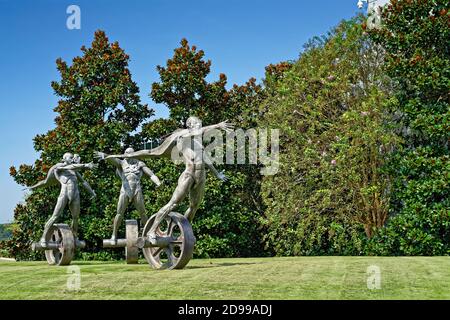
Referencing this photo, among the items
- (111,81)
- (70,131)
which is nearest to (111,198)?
(70,131)

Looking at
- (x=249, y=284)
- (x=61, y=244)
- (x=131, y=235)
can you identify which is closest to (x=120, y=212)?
(x=61, y=244)

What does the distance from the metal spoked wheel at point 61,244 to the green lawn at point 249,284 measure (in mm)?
3087

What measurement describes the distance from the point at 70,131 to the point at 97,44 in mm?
3297

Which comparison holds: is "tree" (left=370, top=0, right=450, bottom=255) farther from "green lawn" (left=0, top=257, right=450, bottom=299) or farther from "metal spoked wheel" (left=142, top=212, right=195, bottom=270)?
"metal spoked wheel" (left=142, top=212, right=195, bottom=270)

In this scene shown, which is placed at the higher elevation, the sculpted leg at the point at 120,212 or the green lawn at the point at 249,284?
the sculpted leg at the point at 120,212

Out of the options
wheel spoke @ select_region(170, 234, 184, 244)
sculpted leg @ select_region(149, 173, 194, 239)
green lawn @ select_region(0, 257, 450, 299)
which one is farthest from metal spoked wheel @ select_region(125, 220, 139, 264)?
green lawn @ select_region(0, 257, 450, 299)

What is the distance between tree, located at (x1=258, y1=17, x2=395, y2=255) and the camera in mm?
18406

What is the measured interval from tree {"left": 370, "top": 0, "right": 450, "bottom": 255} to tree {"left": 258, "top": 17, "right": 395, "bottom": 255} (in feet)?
2.27

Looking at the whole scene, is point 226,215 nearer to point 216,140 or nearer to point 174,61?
point 216,140

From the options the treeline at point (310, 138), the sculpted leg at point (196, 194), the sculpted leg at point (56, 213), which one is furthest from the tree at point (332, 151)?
the sculpted leg at point (196, 194)

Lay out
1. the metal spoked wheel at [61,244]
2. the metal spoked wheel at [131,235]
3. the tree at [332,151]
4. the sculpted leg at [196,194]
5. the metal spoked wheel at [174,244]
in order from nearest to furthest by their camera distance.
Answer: the metal spoked wheel at [174,244] → the sculpted leg at [196,194] → the metal spoked wheel at [131,235] → the metal spoked wheel at [61,244] → the tree at [332,151]

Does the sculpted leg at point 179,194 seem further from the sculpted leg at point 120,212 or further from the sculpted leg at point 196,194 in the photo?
the sculpted leg at point 120,212

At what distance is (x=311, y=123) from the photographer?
1944 cm

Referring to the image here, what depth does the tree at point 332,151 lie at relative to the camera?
18.4m
